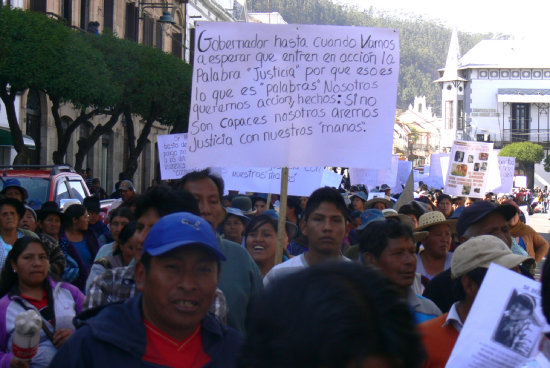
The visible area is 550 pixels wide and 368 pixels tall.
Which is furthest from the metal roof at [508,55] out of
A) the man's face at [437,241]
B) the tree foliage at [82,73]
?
the man's face at [437,241]

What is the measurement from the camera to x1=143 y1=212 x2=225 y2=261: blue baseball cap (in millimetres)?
2922

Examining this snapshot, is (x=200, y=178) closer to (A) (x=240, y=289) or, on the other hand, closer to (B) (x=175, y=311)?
(A) (x=240, y=289)

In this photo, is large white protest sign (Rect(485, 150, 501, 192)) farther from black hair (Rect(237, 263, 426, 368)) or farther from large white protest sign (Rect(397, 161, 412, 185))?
black hair (Rect(237, 263, 426, 368))

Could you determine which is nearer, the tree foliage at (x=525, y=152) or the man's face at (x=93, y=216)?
the man's face at (x=93, y=216)

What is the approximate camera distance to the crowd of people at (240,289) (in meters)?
1.49

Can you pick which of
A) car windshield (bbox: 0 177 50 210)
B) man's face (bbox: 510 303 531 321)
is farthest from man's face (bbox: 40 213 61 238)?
man's face (bbox: 510 303 531 321)

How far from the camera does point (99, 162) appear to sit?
32000 millimetres

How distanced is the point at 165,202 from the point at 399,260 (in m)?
1.33

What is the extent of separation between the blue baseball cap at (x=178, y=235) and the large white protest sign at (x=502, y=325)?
855mm

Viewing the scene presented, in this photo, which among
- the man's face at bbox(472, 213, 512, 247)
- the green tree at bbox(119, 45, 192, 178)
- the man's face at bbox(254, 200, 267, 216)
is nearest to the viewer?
the man's face at bbox(472, 213, 512, 247)

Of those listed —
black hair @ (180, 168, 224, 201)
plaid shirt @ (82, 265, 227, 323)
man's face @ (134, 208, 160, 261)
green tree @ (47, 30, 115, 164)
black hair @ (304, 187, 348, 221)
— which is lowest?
plaid shirt @ (82, 265, 227, 323)

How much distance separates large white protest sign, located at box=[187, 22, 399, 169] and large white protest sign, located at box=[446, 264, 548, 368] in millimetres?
3265

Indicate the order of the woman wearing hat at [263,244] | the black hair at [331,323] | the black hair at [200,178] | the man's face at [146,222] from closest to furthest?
the black hair at [331,323]
the man's face at [146,222]
the black hair at [200,178]
the woman wearing hat at [263,244]

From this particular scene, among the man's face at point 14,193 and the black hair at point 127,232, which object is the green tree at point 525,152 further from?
the black hair at point 127,232
